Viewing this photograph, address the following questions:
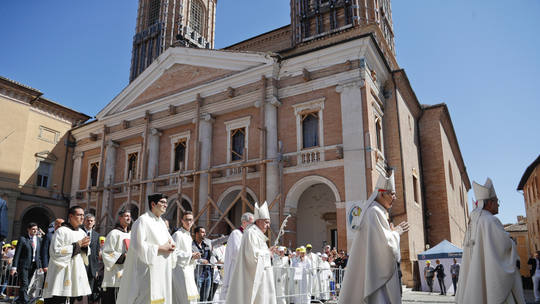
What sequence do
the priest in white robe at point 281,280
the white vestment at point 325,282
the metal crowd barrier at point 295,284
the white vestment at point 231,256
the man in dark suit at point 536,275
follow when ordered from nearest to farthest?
the white vestment at point 231,256 < the metal crowd barrier at point 295,284 < the priest in white robe at point 281,280 < the white vestment at point 325,282 < the man in dark suit at point 536,275

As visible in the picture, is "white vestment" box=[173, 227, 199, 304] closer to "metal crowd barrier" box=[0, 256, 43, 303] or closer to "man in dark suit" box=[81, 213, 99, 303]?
"man in dark suit" box=[81, 213, 99, 303]

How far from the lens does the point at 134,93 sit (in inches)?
915

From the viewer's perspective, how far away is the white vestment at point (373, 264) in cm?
456

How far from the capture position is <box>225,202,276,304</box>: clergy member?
19.0 ft

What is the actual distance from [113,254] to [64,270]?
2.33 feet

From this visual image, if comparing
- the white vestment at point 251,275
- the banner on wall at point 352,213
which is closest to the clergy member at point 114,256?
the white vestment at point 251,275

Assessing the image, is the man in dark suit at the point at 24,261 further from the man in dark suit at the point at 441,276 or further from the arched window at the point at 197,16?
the arched window at the point at 197,16

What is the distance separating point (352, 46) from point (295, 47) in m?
8.66

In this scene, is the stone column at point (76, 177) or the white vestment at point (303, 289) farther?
the stone column at point (76, 177)

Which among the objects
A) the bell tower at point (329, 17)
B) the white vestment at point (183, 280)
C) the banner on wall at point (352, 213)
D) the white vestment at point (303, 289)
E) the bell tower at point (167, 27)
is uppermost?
the bell tower at point (167, 27)

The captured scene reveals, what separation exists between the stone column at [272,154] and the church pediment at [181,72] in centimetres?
204

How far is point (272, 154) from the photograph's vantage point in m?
17.4

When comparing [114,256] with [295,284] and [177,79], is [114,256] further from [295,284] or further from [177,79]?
[177,79]

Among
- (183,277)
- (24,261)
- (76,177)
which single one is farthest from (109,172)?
(183,277)
